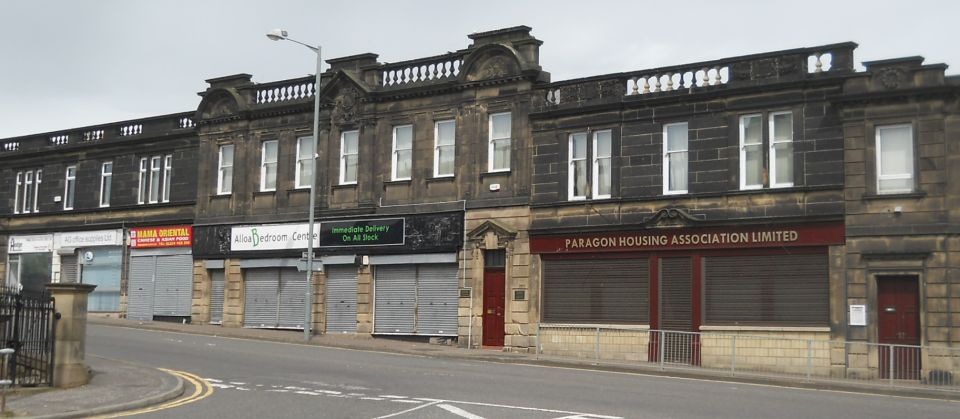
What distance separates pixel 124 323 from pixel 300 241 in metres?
7.25

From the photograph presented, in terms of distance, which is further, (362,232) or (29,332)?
(362,232)

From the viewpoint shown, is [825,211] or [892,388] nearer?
[892,388]

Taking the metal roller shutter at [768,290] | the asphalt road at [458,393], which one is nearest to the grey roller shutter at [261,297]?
the asphalt road at [458,393]

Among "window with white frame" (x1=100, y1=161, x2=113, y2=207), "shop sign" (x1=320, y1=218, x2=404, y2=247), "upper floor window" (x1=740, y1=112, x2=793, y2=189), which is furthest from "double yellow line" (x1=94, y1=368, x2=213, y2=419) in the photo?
"window with white frame" (x1=100, y1=161, x2=113, y2=207)

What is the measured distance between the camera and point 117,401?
1631 centimetres

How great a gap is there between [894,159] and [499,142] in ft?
38.4

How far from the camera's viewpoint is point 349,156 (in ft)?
116

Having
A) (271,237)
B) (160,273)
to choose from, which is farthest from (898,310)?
(160,273)

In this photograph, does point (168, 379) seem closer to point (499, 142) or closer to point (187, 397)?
point (187, 397)

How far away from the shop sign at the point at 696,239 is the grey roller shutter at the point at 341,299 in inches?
288

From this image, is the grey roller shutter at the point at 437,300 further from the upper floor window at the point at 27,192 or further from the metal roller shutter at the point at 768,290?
the upper floor window at the point at 27,192

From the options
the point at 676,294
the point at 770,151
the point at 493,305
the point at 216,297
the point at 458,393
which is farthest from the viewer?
the point at 216,297

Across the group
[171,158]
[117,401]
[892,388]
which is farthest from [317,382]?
[171,158]

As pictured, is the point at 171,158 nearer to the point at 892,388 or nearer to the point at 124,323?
the point at 124,323
